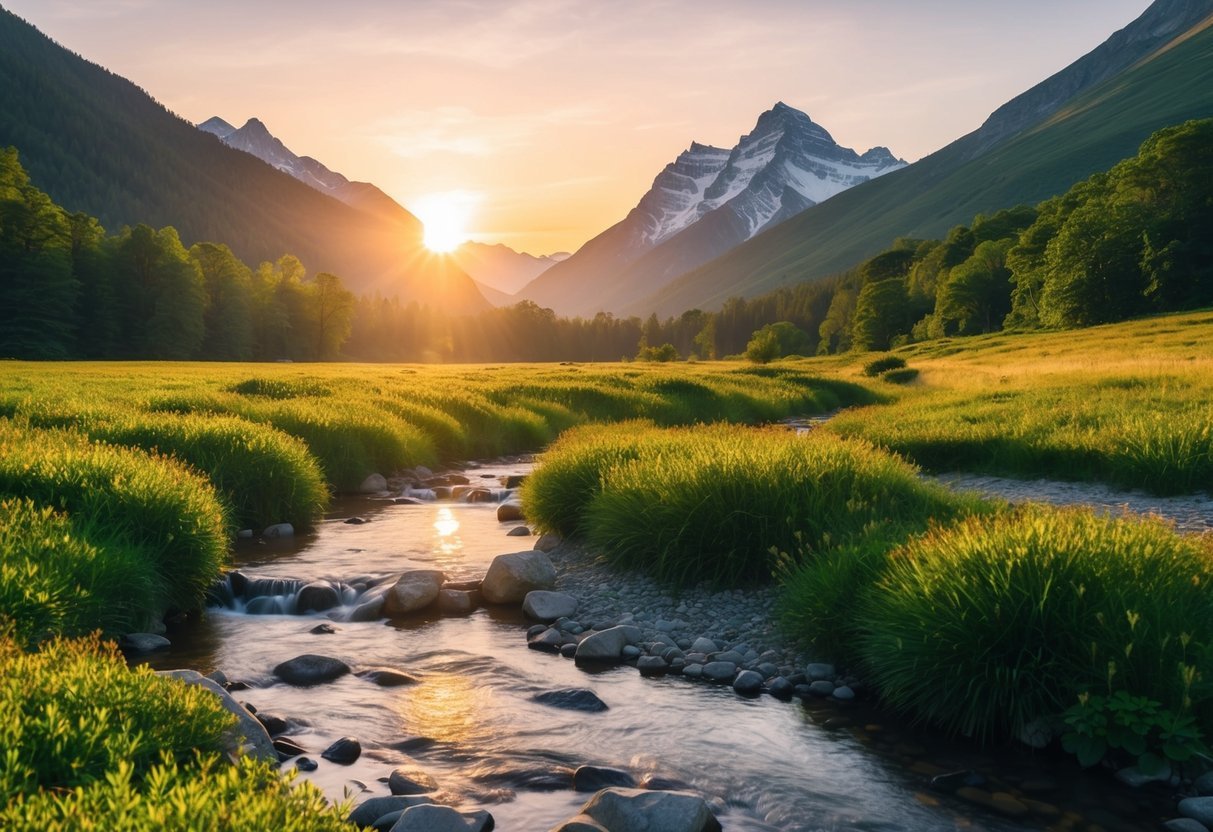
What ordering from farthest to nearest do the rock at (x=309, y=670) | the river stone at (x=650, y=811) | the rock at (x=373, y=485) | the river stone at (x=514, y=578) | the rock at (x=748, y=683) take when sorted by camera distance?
1. the rock at (x=373, y=485)
2. the river stone at (x=514, y=578)
3. the rock at (x=309, y=670)
4. the rock at (x=748, y=683)
5. the river stone at (x=650, y=811)

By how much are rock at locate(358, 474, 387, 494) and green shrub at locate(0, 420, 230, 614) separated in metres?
9.22

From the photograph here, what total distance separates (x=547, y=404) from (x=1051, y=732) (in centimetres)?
2816

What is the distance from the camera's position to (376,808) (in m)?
5.88

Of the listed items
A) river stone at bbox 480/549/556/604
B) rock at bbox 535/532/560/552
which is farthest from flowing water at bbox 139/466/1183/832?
rock at bbox 535/532/560/552

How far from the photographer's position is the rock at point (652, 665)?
916 centimetres

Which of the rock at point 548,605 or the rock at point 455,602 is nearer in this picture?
the rock at point 548,605

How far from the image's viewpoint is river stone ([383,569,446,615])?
11258 millimetres

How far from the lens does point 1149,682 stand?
658cm


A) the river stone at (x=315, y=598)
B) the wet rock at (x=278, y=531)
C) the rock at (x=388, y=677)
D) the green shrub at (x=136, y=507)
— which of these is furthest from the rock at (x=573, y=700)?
the wet rock at (x=278, y=531)

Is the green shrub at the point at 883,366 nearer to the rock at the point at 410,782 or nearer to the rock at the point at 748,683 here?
the rock at the point at 748,683

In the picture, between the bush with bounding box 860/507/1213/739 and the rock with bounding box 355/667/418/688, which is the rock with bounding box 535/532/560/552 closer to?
the rock with bounding box 355/667/418/688

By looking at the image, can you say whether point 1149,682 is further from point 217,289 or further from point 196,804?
point 217,289

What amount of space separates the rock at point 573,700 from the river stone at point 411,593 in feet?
11.5

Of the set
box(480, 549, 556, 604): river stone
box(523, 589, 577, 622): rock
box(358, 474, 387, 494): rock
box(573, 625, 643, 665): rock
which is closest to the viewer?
box(573, 625, 643, 665): rock
